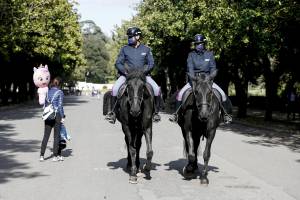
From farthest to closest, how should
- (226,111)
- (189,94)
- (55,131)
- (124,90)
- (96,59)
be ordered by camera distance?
(96,59), (55,131), (226,111), (189,94), (124,90)

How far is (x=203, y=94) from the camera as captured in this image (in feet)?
30.5

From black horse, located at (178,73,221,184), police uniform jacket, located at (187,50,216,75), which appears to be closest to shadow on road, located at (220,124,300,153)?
black horse, located at (178,73,221,184)

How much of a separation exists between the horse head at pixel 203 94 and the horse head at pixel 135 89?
912 mm

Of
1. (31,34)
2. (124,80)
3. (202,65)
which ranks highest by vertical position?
(31,34)

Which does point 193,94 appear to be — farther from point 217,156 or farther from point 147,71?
point 217,156

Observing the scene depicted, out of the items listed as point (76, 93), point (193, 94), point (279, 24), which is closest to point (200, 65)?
point (193, 94)

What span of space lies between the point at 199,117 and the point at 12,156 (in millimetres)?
5822

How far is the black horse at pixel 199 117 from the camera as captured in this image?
9305mm

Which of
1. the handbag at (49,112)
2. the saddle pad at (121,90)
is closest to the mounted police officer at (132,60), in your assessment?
the saddle pad at (121,90)

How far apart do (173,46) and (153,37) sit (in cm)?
201

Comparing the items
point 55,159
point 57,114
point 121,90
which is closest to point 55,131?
point 57,114

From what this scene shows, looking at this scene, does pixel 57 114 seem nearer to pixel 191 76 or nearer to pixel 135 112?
pixel 135 112

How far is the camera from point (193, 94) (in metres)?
9.70

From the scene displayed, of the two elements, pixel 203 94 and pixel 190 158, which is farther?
pixel 190 158
